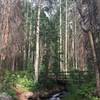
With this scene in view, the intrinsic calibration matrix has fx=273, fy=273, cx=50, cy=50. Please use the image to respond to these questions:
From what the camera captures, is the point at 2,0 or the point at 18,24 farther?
the point at 18,24

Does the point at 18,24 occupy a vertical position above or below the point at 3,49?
above

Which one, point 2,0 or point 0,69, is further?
point 2,0

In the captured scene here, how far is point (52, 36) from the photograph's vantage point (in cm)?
3347

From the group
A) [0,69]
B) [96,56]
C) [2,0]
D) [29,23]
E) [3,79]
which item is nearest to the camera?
[96,56]

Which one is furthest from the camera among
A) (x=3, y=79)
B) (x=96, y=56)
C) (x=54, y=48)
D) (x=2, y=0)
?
(x=54, y=48)

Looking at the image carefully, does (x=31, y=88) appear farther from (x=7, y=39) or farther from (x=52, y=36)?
(x=52, y=36)

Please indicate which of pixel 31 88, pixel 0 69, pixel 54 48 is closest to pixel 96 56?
pixel 31 88

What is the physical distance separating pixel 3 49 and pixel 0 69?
1909 mm

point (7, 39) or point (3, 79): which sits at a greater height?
point (7, 39)

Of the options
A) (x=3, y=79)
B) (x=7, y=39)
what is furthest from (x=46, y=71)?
(x=3, y=79)

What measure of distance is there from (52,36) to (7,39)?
38.3 feet

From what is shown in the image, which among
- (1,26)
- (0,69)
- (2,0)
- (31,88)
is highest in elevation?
(2,0)

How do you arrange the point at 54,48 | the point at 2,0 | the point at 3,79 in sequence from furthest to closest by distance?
the point at 54,48
the point at 2,0
the point at 3,79

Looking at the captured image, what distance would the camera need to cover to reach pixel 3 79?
19.1 metres
